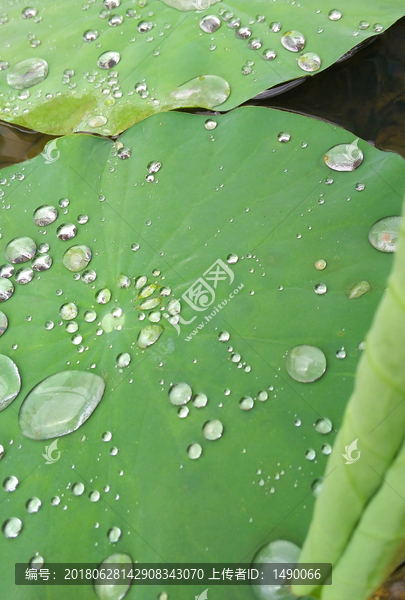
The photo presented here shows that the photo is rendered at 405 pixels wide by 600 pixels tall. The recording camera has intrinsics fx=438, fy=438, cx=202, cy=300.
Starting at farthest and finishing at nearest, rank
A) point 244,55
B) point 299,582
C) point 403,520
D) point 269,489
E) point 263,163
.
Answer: point 244,55
point 263,163
point 269,489
point 299,582
point 403,520

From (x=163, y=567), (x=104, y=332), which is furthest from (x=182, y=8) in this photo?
(x=163, y=567)

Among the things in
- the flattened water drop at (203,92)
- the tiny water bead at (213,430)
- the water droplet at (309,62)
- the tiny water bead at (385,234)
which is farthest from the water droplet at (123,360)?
the water droplet at (309,62)

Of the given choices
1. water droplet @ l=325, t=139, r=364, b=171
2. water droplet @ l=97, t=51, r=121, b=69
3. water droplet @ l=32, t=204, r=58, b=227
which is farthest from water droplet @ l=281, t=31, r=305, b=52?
water droplet @ l=32, t=204, r=58, b=227

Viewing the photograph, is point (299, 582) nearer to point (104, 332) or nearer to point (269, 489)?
point (269, 489)

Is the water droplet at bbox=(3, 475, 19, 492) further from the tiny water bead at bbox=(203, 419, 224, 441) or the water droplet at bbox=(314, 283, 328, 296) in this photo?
the water droplet at bbox=(314, 283, 328, 296)

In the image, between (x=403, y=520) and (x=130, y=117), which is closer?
(x=403, y=520)

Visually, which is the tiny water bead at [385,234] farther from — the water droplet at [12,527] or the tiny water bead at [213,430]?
the water droplet at [12,527]
